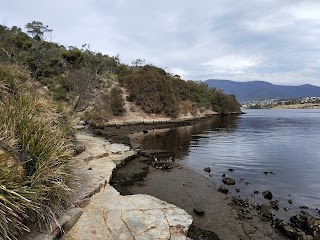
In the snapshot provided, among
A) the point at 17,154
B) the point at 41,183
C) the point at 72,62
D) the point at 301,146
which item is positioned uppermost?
the point at 72,62

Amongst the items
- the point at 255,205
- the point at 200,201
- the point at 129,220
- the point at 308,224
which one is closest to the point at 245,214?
the point at 255,205

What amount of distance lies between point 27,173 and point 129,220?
2.98 m

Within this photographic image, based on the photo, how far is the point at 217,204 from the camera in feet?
42.5

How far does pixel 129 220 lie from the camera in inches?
311

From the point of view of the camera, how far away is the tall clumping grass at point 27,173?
5.75m

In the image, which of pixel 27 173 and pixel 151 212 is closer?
pixel 27 173

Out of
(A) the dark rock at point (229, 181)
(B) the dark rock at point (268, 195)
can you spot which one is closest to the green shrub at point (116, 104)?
(A) the dark rock at point (229, 181)

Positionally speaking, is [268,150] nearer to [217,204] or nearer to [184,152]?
[184,152]

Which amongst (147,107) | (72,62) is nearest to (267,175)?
(147,107)

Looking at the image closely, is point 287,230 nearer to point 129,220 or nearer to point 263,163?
point 129,220

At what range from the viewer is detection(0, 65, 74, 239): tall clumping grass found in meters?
5.75

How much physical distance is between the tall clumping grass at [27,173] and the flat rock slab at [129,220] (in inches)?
31.8

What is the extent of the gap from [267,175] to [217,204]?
6842mm

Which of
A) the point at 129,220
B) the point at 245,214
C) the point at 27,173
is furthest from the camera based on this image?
the point at 245,214
